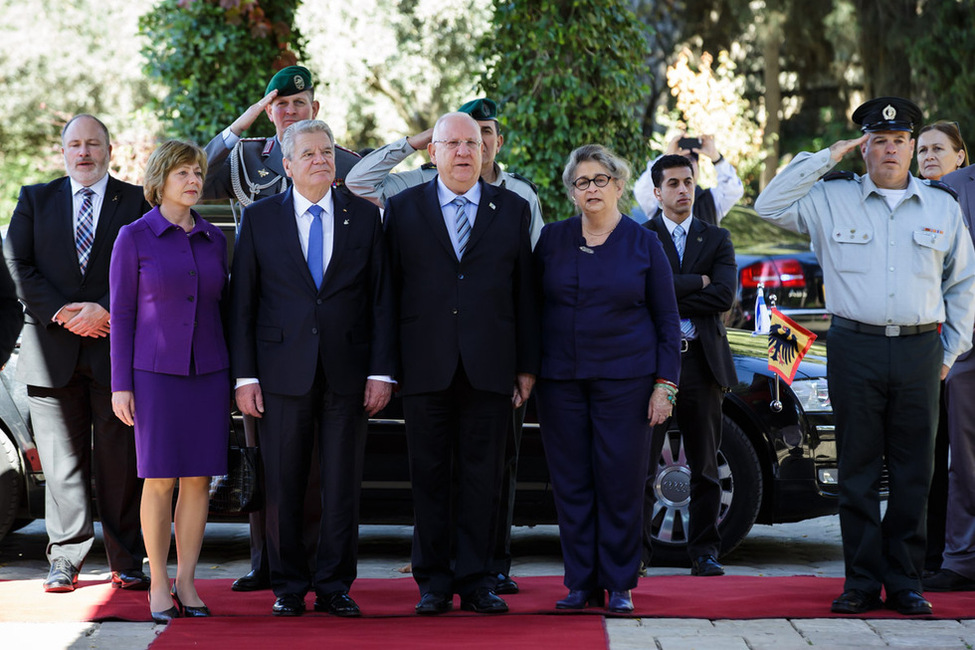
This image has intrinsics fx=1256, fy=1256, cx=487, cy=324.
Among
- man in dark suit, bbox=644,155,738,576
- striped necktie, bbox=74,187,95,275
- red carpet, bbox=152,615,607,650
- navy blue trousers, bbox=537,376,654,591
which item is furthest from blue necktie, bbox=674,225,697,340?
striped necktie, bbox=74,187,95,275

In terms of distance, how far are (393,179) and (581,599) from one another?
204 cm

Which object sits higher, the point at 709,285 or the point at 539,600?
the point at 709,285

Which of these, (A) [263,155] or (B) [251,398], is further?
(A) [263,155]

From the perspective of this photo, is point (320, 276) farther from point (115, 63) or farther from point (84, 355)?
point (115, 63)

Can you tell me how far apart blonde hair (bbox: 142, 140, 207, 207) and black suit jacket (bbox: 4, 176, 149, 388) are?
589 mm

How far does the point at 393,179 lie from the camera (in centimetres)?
572

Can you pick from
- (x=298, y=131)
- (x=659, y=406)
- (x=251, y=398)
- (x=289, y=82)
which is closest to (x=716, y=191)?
(x=659, y=406)

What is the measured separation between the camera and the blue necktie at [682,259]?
6066mm

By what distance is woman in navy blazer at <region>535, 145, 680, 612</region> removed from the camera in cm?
514

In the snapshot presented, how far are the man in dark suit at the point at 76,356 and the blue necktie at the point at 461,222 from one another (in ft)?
5.19

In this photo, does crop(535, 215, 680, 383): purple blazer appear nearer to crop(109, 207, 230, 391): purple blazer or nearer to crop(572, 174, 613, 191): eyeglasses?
crop(572, 174, 613, 191): eyeglasses

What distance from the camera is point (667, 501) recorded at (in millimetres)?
6383

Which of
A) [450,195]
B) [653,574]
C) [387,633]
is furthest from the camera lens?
[653,574]

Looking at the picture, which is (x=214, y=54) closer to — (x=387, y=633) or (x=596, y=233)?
(x=596, y=233)
